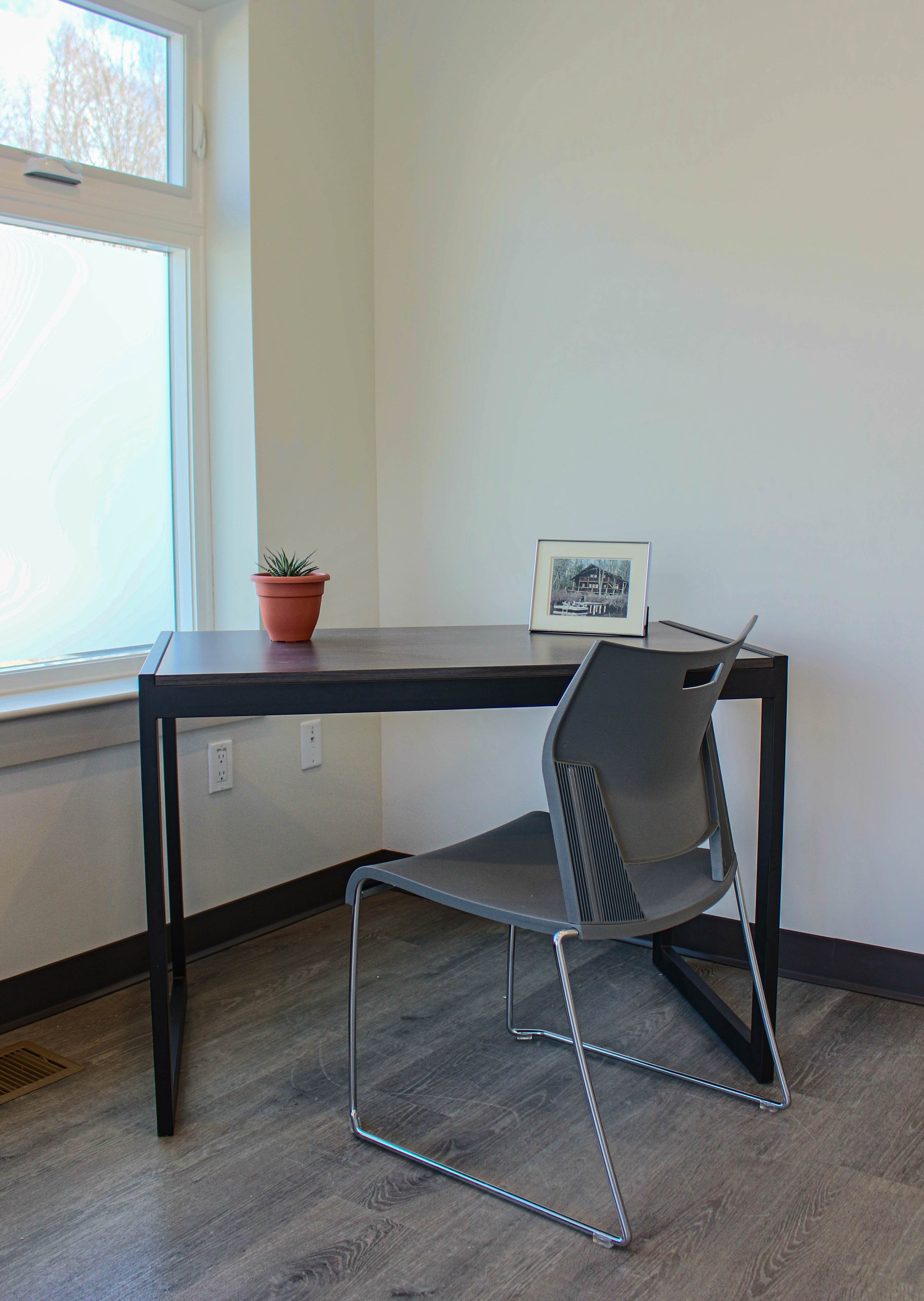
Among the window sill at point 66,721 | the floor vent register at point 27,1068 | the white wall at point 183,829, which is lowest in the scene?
the floor vent register at point 27,1068

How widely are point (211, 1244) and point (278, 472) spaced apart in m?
1.66

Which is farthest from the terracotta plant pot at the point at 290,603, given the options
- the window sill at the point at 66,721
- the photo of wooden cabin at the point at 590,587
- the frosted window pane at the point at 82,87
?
the frosted window pane at the point at 82,87

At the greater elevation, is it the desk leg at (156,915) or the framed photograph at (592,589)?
the framed photograph at (592,589)

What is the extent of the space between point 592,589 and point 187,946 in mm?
1213

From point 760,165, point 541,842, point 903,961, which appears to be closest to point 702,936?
point 903,961

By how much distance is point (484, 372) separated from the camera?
2631 mm

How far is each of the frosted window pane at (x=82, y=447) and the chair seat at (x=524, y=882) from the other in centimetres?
103

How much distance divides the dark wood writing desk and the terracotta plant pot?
3cm

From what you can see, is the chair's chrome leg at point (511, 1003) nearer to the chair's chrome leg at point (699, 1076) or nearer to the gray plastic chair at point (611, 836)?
the chair's chrome leg at point (699, 1076)

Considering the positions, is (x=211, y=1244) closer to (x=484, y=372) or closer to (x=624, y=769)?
(x=624, y=769)

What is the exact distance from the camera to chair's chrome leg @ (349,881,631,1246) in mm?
1406

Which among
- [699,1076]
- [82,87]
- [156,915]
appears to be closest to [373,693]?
[156,915]

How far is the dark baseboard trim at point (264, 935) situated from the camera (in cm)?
208

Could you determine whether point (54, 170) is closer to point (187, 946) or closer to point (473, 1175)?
point (187, 946)
